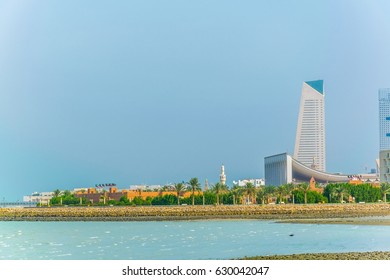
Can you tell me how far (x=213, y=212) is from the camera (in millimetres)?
70875

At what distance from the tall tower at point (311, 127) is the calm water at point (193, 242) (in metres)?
141

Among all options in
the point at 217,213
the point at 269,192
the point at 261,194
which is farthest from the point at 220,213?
A: the point at 269,192

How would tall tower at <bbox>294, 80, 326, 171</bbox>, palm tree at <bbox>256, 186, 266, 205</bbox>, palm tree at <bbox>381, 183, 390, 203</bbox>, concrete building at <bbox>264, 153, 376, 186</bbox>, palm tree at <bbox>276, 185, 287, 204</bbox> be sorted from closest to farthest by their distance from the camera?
palm tree at <bbox>256, 186, 266, 205</bbox> → palm tree at <bbox>381, 183, 390, 203</bbox> → palm tree at <bbox>276, 185, 287, 204</bbox> → concrete building at <bbox>264, 153, 376, 186</bbox> → tall tower at <bbox>294, 80, 326, 171</bbox>

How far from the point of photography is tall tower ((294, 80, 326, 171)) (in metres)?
192

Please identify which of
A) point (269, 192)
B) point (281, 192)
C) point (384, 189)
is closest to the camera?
point (281, 192)

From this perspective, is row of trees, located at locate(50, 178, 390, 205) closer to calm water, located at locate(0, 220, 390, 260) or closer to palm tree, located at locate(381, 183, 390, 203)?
palm tree, located at locate(381, 183, 390, 203)

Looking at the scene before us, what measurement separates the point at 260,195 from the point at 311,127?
111586 mm

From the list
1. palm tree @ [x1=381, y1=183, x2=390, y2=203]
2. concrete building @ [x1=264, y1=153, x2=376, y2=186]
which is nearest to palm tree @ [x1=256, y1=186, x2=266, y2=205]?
palm tree @ [x1=381, y1=183, x2=390, y2=203]

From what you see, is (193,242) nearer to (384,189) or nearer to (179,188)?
(179,188)

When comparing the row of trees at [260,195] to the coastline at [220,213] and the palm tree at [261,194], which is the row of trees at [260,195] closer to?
the palm tree at [261,194]

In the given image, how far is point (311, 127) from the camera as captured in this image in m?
194

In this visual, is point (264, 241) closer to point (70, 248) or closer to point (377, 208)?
point (70, 248)

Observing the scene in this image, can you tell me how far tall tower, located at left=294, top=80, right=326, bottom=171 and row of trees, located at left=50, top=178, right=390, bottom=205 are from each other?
99726 mm

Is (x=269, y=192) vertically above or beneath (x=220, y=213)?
above
